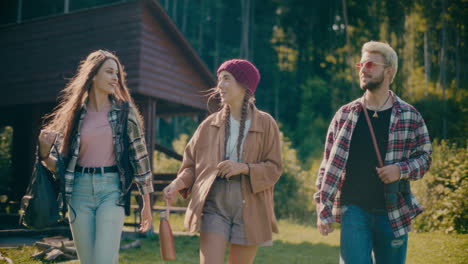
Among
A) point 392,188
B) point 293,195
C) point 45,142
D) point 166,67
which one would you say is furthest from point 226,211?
point 293,195

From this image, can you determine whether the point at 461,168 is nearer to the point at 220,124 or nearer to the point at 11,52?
the point at 220,124

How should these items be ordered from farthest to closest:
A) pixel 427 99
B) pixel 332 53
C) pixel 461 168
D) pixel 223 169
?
pixel 332 53
pixel 427 99
pixel 461 168
pixel 223 169

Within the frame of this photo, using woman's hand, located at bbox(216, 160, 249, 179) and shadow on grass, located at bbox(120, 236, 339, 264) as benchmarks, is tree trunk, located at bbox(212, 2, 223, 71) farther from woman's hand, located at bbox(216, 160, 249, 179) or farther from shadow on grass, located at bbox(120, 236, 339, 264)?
woman's hand, located at bbox(216, 160, 249, 179)

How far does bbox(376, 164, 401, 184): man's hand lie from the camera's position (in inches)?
134

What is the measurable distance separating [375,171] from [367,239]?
1.67 ft

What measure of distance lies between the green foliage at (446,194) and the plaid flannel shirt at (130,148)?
30.3ft

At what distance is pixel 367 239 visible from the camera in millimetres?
3488

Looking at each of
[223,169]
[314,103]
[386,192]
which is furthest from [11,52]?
[314,103]

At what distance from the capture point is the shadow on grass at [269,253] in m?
8.52

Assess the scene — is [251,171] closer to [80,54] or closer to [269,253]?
[269,253]

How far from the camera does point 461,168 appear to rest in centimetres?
A: 1132

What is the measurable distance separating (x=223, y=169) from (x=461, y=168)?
9.47 meters

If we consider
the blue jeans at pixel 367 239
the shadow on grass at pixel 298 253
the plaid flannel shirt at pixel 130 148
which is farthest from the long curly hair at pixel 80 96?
the shadow on grass at pixel 298 253

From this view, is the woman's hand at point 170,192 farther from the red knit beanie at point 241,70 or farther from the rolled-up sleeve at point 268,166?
the red knit beanie at point 241,70
